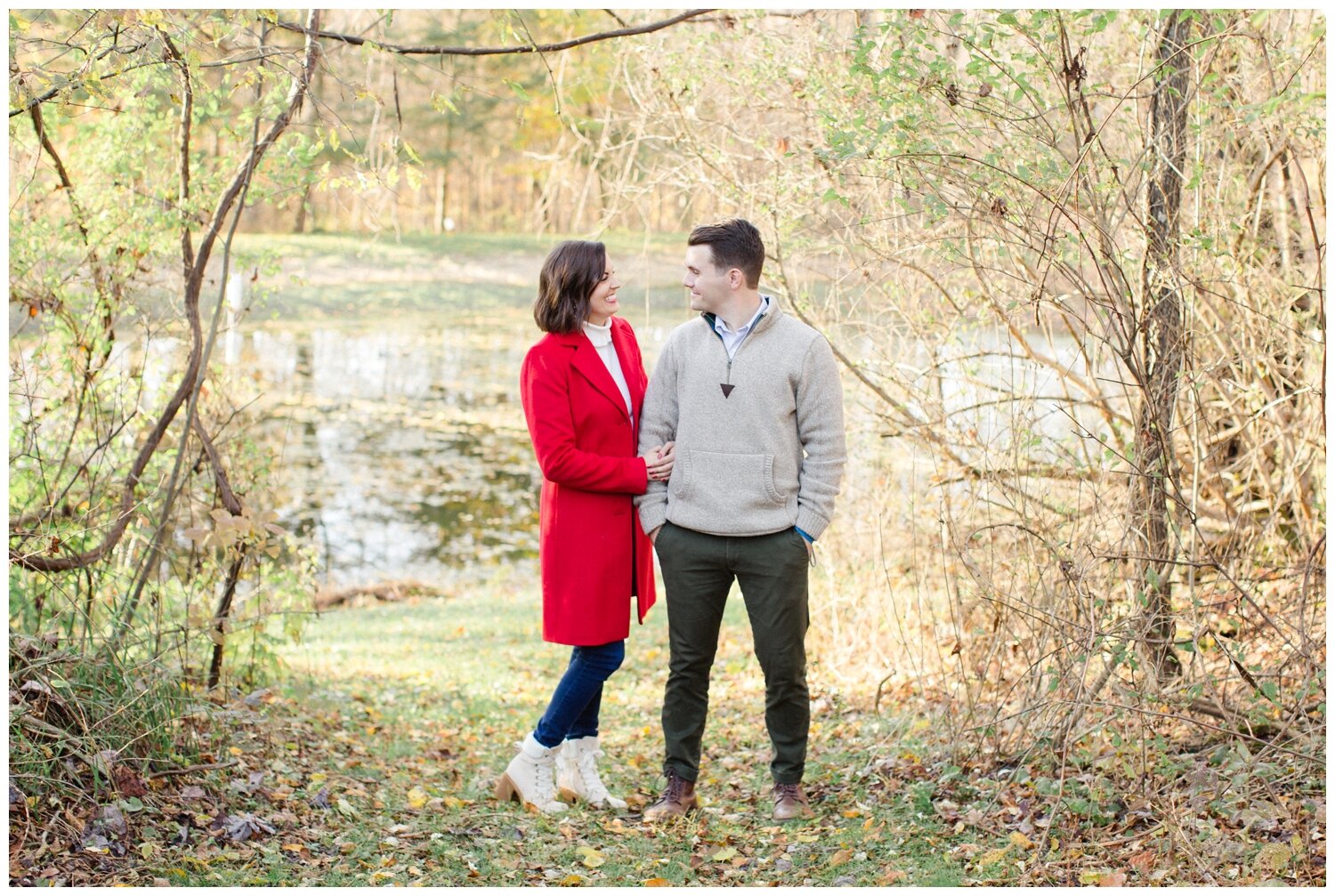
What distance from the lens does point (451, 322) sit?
87.1 feet

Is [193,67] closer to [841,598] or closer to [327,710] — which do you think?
[327,710]

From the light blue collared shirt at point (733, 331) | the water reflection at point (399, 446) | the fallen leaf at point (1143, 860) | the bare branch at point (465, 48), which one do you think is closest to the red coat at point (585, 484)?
the light blue collared shirt at point (733, 331)

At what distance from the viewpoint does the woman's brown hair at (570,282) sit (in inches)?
153

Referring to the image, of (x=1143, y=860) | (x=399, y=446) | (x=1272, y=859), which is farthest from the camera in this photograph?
(x=399, y=446)

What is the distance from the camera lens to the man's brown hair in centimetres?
384

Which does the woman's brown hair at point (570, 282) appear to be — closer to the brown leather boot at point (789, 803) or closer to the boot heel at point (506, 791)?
the boot heel at point (506, 791)

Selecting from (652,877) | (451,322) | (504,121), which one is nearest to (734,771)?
(652,877)

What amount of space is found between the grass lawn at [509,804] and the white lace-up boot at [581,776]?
0.10 metres

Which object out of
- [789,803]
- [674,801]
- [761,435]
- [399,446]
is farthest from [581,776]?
[399,446]

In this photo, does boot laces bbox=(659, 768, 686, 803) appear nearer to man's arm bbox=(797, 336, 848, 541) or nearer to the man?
the man

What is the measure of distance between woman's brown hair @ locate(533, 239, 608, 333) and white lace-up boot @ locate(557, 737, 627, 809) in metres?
1.51

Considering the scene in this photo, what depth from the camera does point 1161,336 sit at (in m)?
4.02

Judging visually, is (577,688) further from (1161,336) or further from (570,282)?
(1161,336)

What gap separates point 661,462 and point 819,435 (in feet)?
1.72
